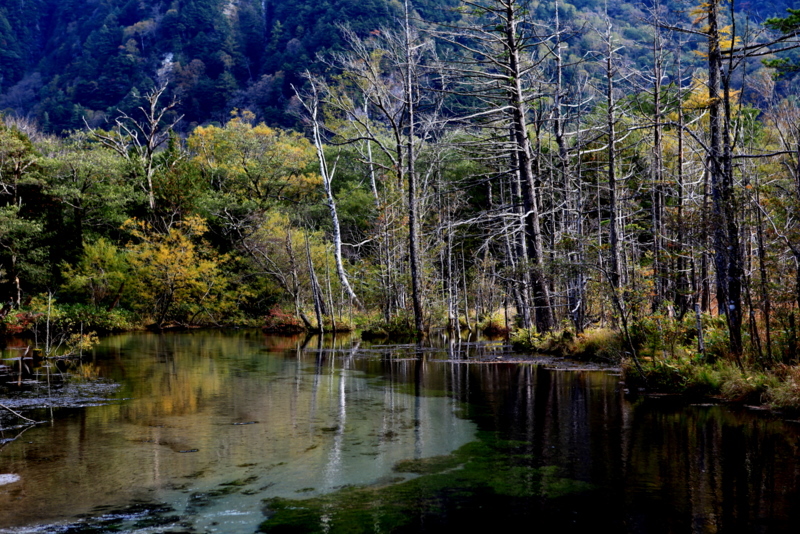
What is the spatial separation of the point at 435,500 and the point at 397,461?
1.32 meters

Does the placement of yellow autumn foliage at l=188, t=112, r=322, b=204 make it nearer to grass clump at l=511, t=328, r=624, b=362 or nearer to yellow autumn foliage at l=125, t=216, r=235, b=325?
yellow autumn foliage at l=125, t=216, r=235, b=325

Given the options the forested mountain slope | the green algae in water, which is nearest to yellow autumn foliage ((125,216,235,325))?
the green algae in water

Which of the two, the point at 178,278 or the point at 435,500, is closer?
the point at 435,500

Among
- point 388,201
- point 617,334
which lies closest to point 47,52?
point 388,201

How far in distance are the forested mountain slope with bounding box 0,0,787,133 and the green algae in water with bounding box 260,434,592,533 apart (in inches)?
3065

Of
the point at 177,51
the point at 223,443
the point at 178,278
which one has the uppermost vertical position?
the point at 177,51

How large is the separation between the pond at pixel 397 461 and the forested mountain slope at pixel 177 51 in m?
74.0

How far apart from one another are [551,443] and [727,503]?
234cm

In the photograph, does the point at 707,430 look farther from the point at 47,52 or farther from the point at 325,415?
the point at 47,52

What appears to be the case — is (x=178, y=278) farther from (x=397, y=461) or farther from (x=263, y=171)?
(x=397, y=461)

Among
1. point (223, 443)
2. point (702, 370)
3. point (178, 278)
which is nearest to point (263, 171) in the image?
point (178, 278)

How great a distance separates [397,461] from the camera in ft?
22.3

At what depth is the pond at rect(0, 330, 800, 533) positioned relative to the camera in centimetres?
509

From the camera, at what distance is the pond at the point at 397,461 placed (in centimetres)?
509
